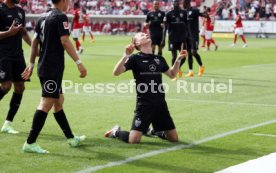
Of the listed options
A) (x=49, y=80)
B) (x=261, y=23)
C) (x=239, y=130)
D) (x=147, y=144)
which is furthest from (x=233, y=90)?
(x=261, y=23)

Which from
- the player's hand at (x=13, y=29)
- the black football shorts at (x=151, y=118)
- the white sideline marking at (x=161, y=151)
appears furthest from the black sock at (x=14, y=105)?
the white sideline marking at (x=161, y=151)

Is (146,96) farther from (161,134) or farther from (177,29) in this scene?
(177,29)

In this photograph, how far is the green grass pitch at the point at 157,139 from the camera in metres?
8.13

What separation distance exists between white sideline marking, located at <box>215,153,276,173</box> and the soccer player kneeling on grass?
189 centimetres

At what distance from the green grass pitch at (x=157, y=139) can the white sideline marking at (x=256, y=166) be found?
376 millimetres

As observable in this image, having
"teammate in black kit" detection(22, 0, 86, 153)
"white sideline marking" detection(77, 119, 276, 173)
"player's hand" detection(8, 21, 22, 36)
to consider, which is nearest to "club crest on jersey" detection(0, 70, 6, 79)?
"player's hand" detection(8, 21, 22, 36)

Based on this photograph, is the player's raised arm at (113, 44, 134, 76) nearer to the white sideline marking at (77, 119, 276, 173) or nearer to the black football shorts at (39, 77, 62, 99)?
the black football shorts at (39, 77, 62, 99)

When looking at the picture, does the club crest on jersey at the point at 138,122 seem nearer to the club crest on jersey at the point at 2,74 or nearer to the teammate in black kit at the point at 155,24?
the club crest on jersey at the point at 2,74

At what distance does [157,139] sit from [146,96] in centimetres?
77

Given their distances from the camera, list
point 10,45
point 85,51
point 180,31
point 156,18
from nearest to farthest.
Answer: point 10,45 < point 180,31 < point 156,18 < point 85,51

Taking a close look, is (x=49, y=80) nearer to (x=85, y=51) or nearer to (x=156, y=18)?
(x=156, y=18)

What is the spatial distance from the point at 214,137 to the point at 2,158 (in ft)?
11.1

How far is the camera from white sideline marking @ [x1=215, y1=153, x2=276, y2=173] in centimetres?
741

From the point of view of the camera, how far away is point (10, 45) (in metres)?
10.3
